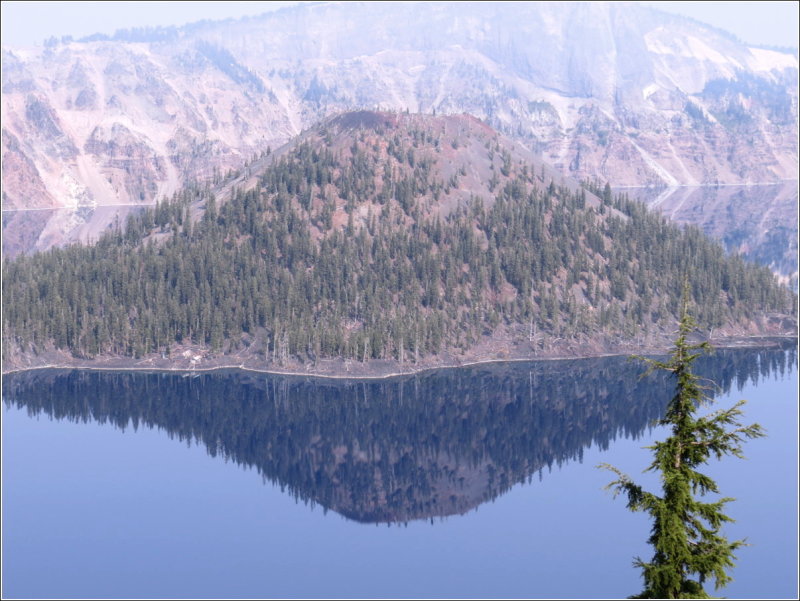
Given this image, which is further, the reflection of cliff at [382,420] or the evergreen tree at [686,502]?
the reflection of cliff at [382,420]

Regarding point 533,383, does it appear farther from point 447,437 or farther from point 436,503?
point 436,503

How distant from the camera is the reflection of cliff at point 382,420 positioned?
142875 millimetres

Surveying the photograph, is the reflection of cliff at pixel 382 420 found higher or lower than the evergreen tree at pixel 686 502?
lower

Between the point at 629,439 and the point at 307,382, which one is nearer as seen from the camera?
the point at 629,439

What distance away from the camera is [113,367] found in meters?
200

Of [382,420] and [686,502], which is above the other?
[686,502]

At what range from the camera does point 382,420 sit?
6693 inches

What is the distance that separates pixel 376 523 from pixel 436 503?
10580mm

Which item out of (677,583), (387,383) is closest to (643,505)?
(677,583)

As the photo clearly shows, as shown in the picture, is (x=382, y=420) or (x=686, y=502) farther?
(x=382, y=420)

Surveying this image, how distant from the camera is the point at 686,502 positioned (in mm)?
44219

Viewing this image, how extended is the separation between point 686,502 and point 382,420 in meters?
127

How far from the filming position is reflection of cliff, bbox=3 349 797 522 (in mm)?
142875

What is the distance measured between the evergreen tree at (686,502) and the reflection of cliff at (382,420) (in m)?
87.1
